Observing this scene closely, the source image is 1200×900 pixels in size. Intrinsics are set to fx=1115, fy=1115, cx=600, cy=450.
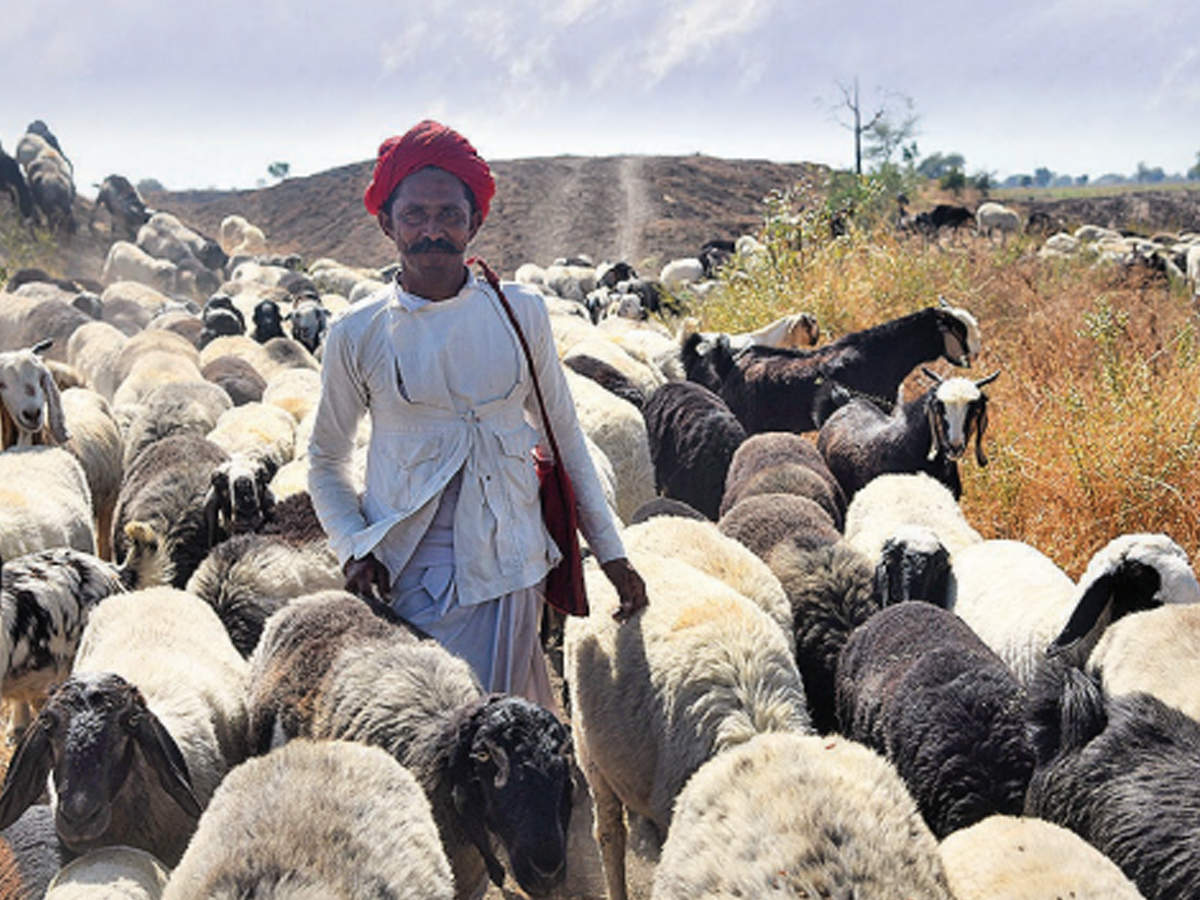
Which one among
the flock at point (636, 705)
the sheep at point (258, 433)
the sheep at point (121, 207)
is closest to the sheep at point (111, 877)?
the flock at point (636, 705)

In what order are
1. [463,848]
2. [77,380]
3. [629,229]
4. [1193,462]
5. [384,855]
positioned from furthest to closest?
1. [629,229]
2. [77,380]
3. [1193,462]
4. [463,848]
5. [384,855]

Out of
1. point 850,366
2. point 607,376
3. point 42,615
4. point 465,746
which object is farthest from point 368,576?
point 850,366

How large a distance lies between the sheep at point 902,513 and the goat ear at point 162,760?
346 centimetres

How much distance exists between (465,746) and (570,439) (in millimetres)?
1025

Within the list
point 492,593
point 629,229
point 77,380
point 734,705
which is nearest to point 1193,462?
point 734,705

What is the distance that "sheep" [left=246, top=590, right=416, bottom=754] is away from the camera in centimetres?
333

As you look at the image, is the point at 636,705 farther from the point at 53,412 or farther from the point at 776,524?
the point at 53,412

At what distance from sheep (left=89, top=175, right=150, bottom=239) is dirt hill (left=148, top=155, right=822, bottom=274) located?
954 centimetres

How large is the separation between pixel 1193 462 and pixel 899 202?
2717cm

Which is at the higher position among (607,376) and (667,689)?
(607,376)

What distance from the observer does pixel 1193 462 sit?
604cm

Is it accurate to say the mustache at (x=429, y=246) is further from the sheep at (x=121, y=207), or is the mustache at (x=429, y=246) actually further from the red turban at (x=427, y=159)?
the sheep at (x=121, y=207)

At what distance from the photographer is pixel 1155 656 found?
3584 millimetres

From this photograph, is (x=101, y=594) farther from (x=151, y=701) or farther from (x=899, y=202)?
(x=899, y=202)
